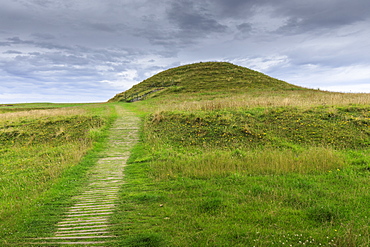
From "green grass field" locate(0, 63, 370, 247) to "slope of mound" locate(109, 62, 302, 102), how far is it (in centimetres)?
3501

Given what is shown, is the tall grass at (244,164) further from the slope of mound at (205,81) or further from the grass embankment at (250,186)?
the slope of mound at (205,81)

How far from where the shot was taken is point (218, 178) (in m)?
8.20

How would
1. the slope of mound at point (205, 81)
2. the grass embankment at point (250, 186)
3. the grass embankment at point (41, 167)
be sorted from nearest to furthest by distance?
the grass embankment at point (250, 186)
the grass embankment at point (41, 167)
the slope of mound at point (205, 81)

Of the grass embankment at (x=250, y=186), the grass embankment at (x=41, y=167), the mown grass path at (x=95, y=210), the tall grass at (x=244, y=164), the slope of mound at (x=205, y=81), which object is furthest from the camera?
the slope of mound at (x=205, y=81)

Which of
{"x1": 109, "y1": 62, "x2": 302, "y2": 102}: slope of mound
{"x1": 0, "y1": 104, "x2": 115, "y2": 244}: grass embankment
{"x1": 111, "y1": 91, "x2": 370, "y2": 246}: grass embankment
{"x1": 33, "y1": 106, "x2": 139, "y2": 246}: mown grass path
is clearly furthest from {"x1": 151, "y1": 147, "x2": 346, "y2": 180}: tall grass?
{"x1": 109, "y1": 62, "x2": 302, "y2": 102}: slope of mound

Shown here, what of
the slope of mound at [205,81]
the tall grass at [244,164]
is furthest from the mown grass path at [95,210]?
the slope of mound at [205,81]

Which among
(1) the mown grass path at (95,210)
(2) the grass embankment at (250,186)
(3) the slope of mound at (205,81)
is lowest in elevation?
(1) the mown grass path at (95,210)

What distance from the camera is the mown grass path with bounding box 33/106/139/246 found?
198 inches

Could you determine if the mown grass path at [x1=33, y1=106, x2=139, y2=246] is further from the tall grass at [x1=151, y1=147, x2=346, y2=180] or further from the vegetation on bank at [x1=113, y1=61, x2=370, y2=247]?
the tall grass at [x1=151, y1=147, x2=346, y2=180]

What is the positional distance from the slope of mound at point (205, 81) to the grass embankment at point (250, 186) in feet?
118

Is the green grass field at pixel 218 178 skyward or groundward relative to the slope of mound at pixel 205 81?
groundward

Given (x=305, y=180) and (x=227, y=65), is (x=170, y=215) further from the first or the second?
(x=227, y=65)

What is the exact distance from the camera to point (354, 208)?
579cm

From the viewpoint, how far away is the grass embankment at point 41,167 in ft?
19.6
